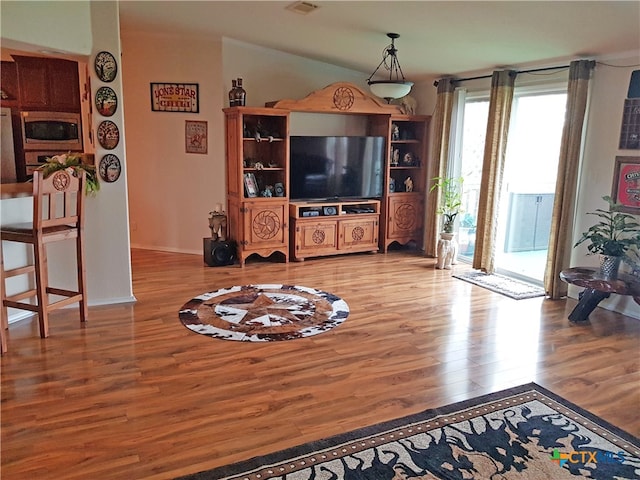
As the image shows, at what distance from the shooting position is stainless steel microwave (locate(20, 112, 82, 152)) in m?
6.36

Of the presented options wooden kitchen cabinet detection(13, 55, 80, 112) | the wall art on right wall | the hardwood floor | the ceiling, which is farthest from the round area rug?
wooden kitchen cabinet detection(13, 55, 80, 112)

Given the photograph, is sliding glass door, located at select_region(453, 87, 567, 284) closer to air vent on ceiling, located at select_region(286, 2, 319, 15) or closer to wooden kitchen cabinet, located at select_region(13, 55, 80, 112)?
air vent on ceiling, located at select_region(286, 2, 319, 15)

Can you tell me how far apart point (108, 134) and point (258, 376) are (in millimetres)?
2518

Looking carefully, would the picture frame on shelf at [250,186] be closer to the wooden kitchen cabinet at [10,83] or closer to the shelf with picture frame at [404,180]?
the shelf with picture frame at [404,180]

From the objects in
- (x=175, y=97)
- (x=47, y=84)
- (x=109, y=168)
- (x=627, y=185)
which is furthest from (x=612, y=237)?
(x=47, y=84)

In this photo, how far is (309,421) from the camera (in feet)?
8.88

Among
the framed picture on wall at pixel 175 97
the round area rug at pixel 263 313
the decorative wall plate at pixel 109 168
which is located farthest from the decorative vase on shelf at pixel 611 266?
the framed picture on wall at pixel 175 97

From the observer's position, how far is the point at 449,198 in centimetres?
615

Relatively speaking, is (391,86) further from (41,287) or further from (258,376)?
(41,287)

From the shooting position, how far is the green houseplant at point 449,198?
605 cm

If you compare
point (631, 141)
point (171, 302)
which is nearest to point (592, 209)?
point (631, 141)

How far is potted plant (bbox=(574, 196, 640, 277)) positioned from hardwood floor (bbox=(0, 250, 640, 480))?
21.1 inches

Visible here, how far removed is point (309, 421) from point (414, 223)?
→ 14.9ft

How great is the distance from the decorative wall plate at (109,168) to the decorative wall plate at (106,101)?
1.18 ft
